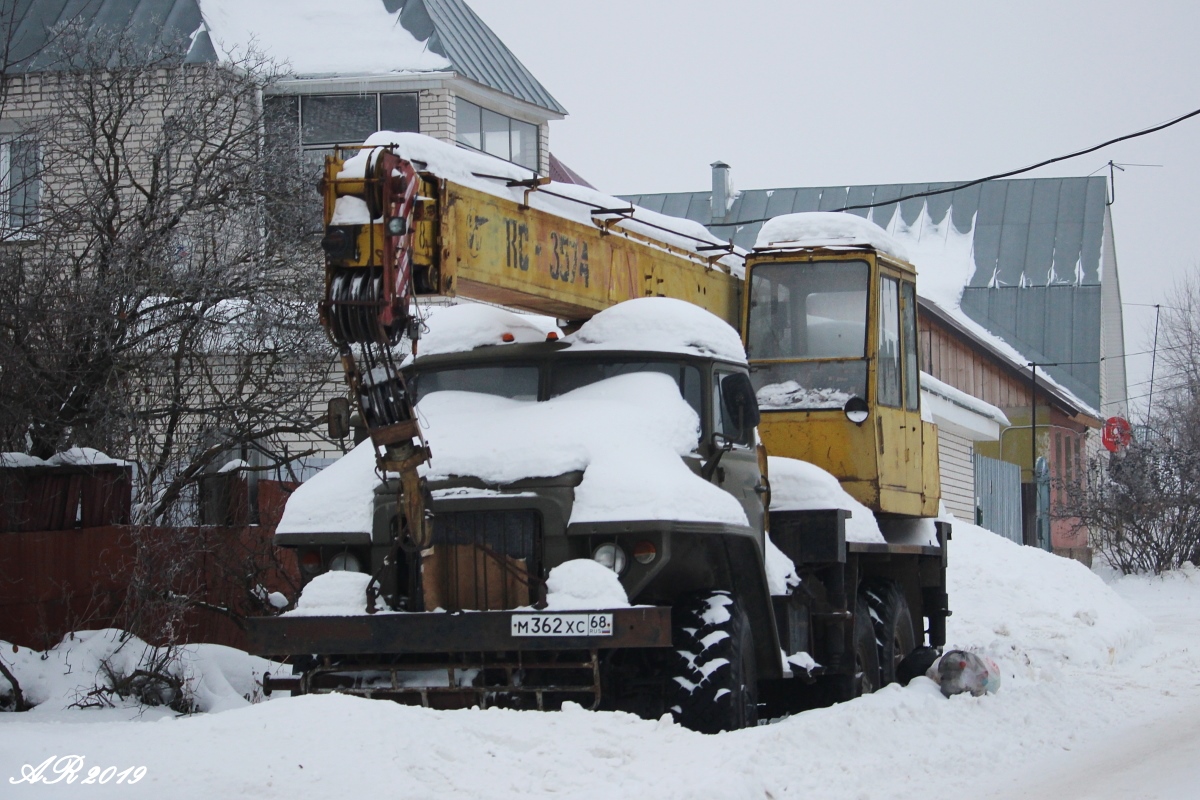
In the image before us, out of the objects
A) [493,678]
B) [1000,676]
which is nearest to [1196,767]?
[1000,676]

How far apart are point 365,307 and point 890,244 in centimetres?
669

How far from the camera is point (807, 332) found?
1267 cm

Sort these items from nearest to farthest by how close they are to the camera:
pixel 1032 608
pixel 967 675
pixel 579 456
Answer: pixel 579 456 → pixel 967 675 → pixel 1032 608

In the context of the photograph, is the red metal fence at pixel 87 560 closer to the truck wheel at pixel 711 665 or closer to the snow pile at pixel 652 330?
the snow pile at pixel 652 330

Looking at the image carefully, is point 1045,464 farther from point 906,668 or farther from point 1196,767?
point 1196,767

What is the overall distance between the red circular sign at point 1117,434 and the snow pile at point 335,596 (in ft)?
102

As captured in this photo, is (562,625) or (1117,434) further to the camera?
(1117,434)

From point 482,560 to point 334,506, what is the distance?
97 centimetres

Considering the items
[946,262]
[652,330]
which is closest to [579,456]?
[652,330]

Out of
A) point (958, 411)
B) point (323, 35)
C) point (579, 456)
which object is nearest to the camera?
point (579, 456)

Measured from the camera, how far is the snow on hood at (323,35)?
2480cm

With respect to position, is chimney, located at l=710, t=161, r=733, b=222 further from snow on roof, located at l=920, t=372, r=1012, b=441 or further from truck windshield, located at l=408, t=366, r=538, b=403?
truck windshield, located at l=408, t=366, r=538, b=403

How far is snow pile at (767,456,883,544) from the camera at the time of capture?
35.9 ft

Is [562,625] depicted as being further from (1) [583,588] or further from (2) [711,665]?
(2) [711,665]
